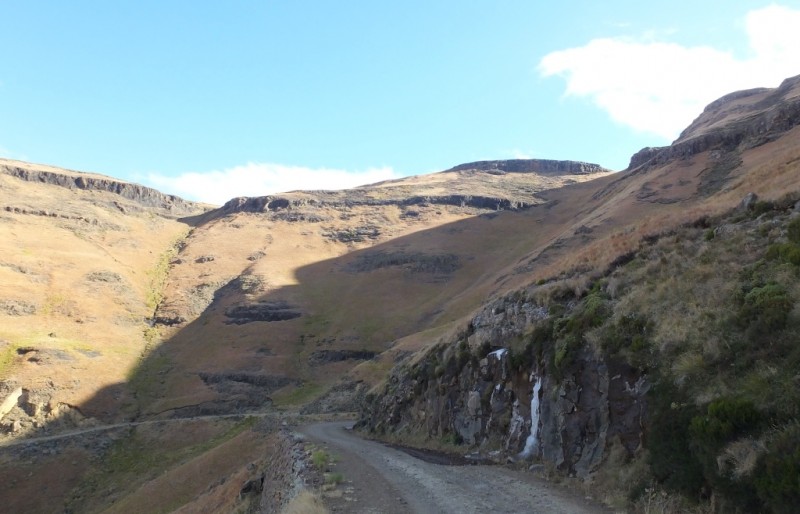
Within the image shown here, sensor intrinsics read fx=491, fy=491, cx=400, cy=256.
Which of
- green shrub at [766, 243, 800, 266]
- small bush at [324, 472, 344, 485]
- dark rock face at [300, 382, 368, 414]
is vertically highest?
green shrub at [766, 243, 800, 266]

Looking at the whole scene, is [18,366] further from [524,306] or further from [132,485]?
[524,306]

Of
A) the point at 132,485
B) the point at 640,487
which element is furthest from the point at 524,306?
the point at 132,485

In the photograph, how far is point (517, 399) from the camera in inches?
741

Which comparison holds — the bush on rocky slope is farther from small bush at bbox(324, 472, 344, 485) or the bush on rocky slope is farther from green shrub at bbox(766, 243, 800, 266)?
small bush at bbox(324, 472, 344, 485)

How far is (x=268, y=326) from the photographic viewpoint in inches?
3735

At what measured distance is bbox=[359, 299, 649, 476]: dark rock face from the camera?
1307 centimetres

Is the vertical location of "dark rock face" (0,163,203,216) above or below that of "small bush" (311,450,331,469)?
above

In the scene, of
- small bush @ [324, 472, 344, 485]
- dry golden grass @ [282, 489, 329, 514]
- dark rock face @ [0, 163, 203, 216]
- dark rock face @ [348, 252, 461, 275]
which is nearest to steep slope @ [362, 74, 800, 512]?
small bush @ [324, 472, 344, 485]

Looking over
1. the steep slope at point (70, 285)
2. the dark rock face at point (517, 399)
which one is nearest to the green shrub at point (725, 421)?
the dark rock face at point (517, 399)

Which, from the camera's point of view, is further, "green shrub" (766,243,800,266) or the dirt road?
the dirt road

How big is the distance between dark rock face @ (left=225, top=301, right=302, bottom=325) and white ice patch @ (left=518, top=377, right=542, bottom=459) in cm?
8511

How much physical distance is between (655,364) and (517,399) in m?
7.64

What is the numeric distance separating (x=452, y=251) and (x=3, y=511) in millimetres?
98167

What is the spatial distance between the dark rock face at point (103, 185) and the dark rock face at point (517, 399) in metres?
174
